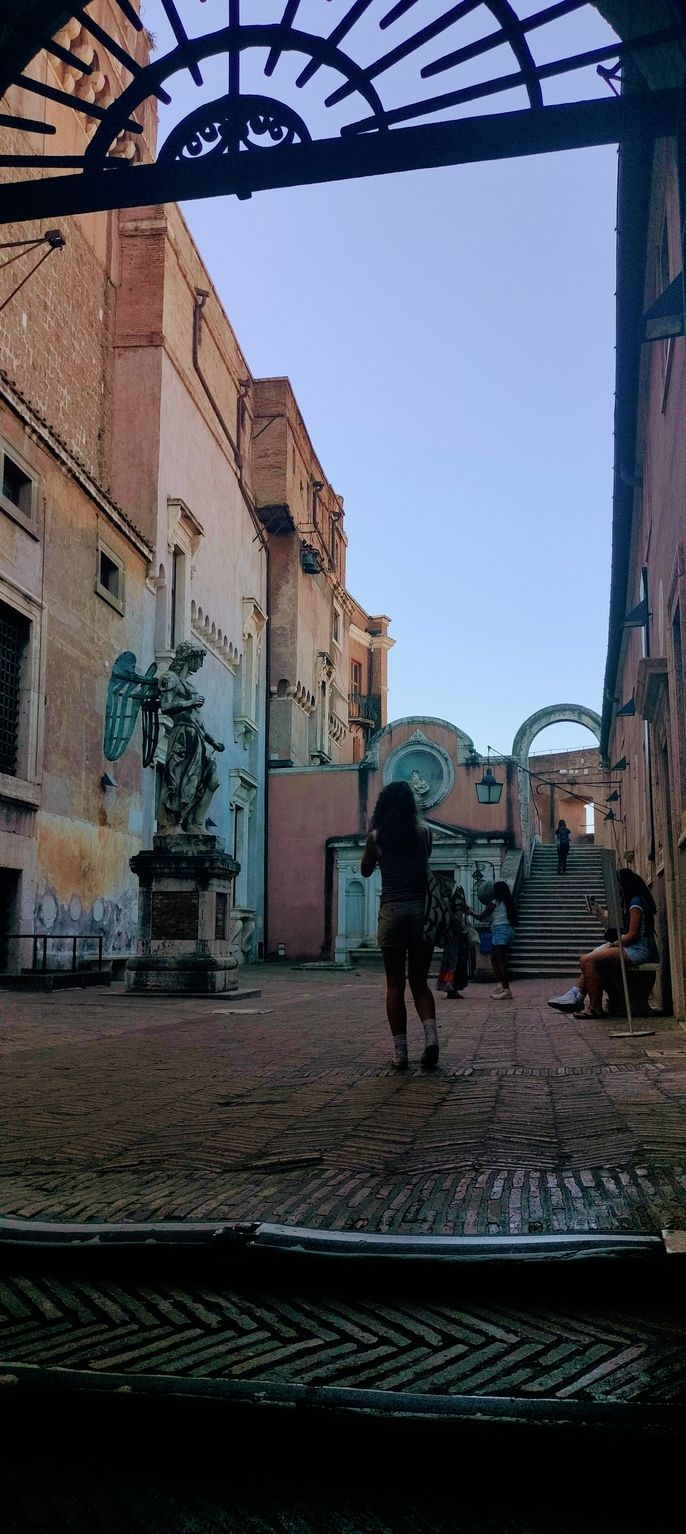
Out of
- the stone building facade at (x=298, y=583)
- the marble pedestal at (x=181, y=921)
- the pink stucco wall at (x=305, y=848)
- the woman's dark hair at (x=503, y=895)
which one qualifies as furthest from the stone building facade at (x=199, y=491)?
the woman's dark hair at (x=503, y=895)

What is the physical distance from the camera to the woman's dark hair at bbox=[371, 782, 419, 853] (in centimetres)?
682

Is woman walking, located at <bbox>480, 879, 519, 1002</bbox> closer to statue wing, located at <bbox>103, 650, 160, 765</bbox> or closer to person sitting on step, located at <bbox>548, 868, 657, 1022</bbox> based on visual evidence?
person sitting on step, located at <bbox>548, 868, 657, 1022</bbox>

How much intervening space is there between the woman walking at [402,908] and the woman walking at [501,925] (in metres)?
7.05

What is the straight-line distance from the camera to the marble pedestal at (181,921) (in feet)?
48.5

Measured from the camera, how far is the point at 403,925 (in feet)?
21.7

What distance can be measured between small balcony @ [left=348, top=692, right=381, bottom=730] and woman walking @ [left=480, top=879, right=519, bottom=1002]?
43011 mm

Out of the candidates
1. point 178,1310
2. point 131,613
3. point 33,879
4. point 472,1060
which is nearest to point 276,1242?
point 178,1310

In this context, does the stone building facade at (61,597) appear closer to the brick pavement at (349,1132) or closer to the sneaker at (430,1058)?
the brick pavement at (349,1132)

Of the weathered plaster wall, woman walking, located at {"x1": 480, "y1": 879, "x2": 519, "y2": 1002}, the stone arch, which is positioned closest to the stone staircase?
the stone arch

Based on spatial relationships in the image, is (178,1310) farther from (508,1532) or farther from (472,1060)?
(472,1060)

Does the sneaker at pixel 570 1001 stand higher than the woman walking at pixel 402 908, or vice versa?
the woman walking at pixel 402 908

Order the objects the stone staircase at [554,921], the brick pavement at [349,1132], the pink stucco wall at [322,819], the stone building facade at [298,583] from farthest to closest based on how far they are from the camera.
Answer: the stone building facade at [298,583] < the pink stucco wall at [322,819] < the stone staircase at [554,921] < the brick pavement at [349,1132]

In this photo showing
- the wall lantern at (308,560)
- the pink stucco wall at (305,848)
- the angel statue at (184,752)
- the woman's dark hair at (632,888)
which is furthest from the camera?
the wall lantern at (308,560)

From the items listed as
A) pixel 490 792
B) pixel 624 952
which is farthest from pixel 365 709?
pixel 624 952
